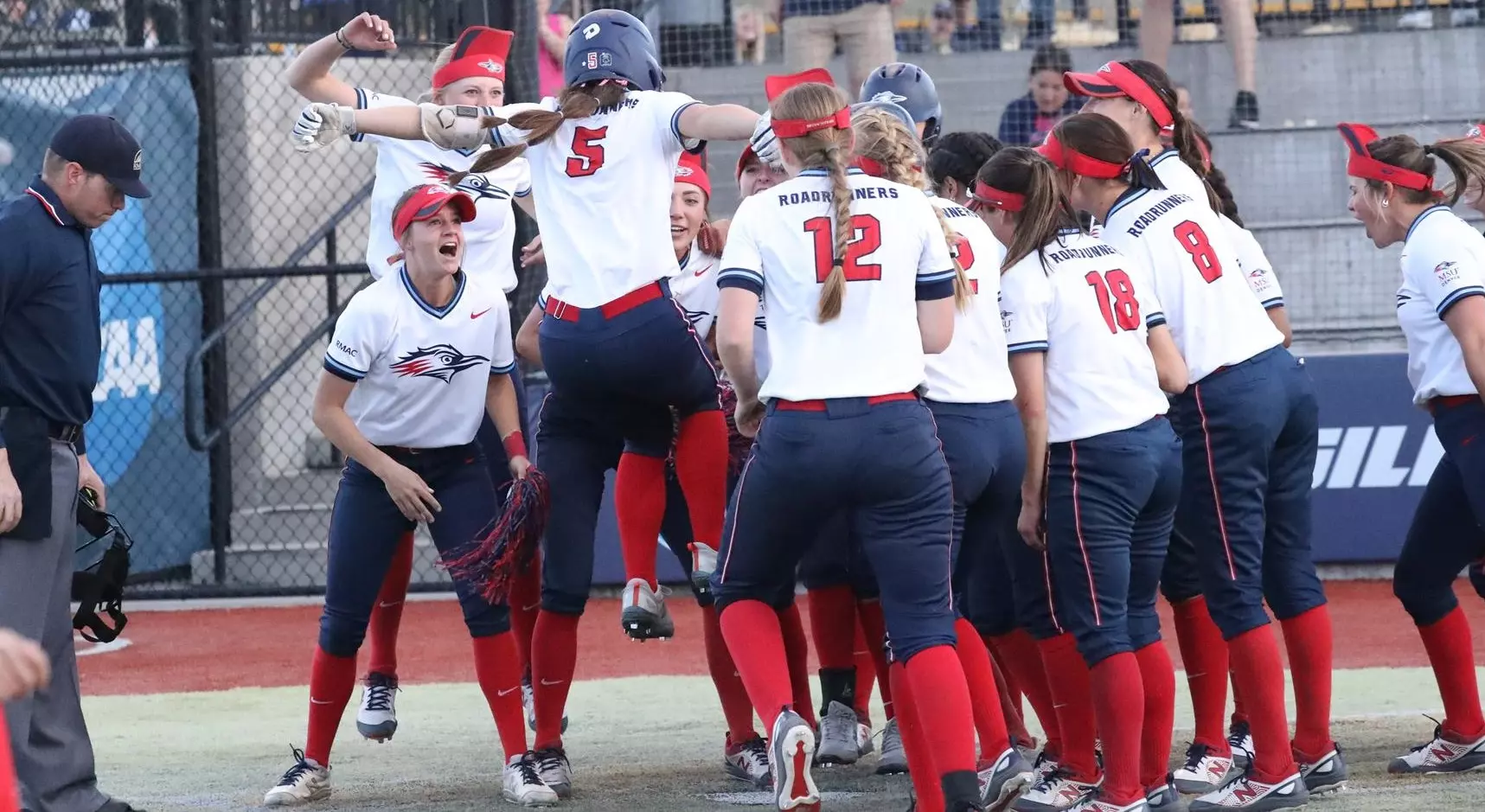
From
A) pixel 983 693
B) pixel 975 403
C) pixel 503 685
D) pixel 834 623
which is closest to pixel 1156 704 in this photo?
pixel 983 693

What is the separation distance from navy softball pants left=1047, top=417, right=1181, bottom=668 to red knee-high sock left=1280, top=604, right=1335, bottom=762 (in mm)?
720

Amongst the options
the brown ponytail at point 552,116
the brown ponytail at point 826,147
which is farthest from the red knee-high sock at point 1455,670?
the brown ponytail at point 552,116

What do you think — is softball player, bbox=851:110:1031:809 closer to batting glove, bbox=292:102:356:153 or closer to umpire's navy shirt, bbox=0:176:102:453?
batting glove, bbox=292:102:356:153

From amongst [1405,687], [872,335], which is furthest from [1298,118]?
[872,335]

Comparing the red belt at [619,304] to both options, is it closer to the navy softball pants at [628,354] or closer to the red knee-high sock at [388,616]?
the navy softball pants at [628,354]

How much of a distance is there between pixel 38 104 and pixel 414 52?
2.21 metres

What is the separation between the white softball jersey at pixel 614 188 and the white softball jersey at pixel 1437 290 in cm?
223

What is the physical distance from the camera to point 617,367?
5.38m

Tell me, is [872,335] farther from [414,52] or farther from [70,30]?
[70,30]

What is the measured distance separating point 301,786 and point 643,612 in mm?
1209

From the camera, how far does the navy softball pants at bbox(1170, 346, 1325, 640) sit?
16.6 ft

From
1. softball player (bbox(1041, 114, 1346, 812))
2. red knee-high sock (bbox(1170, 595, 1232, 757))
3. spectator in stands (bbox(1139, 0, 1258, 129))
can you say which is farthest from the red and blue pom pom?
spectator in stands (bbox(1139, 0, 1258, 129))

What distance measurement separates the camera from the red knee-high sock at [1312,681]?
207 inches

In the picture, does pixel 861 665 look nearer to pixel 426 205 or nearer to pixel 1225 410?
pixel 1225 410
